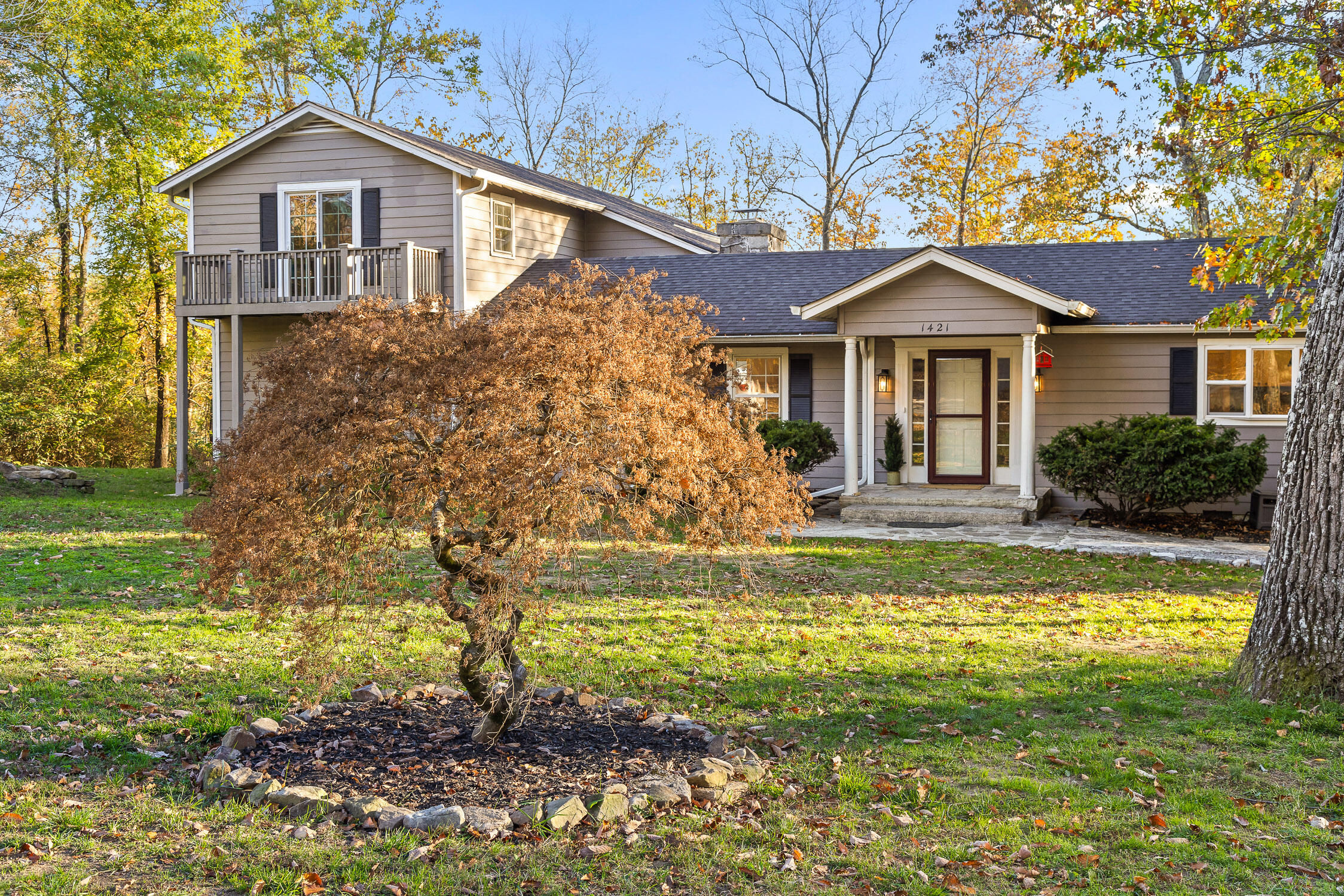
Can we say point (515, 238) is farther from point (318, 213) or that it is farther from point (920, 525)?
point (920, 525)

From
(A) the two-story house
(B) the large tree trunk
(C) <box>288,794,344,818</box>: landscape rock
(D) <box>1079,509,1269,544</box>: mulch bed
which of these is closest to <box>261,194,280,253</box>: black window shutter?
(A) the two-story house

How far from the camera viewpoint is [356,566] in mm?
4238

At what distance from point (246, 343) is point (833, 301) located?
35.3 ft

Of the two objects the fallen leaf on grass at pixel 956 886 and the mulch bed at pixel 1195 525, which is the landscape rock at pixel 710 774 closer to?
the fallen leaf on grass at pixel 956 886

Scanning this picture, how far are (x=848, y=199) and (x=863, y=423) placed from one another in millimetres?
17757

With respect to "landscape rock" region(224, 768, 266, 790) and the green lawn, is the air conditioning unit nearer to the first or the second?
the green lawn

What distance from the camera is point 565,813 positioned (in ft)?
13.8

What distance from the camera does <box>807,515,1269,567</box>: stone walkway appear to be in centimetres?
1138

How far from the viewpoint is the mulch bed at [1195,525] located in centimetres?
1311

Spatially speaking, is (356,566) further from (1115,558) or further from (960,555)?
(1115,558)

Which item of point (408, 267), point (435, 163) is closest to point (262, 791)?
point (408, 267)

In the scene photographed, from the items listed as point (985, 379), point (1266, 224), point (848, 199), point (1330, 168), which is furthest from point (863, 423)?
point (848, 199)

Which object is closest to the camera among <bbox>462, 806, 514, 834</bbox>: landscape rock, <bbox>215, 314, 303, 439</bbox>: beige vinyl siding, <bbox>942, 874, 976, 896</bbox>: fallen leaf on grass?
<bbox>942, 874, 976, 896</bbox>: fallen leaf on grass

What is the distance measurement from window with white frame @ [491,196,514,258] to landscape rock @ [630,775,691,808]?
1478 centimetres
